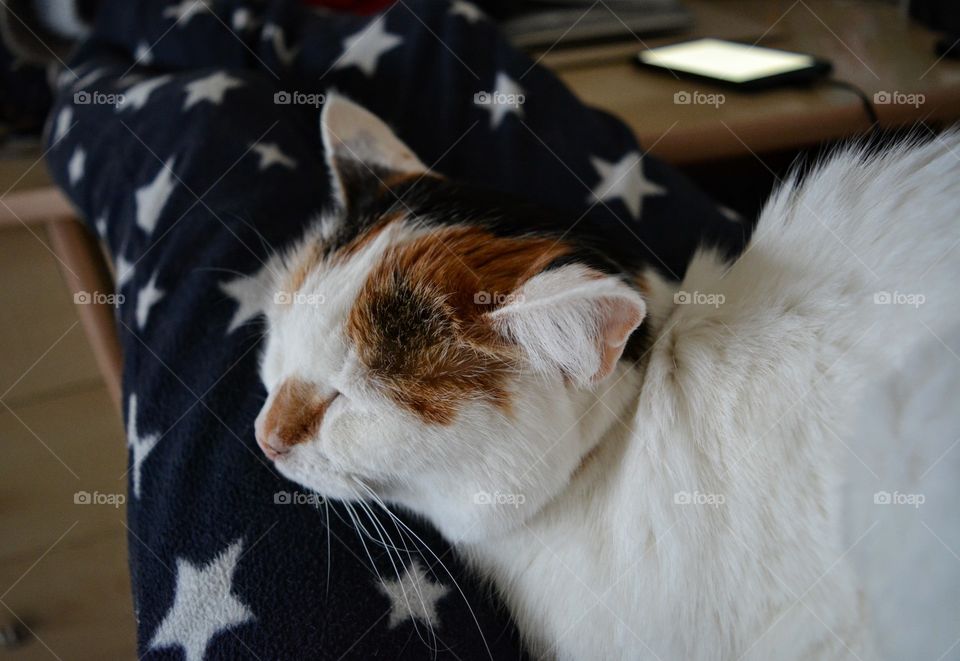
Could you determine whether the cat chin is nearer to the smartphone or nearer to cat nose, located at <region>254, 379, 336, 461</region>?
cat nose, located at <region>254, 379, 336, 461</region>

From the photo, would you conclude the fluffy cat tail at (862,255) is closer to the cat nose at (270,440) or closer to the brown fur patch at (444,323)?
the brown fur patch at (444,323)

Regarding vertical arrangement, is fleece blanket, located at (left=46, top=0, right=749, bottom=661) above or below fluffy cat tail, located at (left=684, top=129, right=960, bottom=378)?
below

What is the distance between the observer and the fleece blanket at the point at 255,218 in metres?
0.57

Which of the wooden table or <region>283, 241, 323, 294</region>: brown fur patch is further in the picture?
the wooden table

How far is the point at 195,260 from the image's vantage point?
0.78m

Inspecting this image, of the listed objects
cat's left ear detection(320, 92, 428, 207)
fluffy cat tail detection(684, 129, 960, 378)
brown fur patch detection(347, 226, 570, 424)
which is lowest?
brown fur patch detection(347, 226, 570, 424)

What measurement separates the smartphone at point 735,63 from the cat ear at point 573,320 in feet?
2.92

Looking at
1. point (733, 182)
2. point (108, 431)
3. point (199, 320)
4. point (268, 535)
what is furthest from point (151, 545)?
point (733, 182)

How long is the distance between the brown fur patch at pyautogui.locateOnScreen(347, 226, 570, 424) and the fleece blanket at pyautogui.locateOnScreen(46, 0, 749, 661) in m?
0.13

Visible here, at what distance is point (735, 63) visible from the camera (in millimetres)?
1221

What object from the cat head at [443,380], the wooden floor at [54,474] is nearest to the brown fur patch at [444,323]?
the cat head at [443,380]

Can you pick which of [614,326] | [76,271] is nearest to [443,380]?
[614,326]

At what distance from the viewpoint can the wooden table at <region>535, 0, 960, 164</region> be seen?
105cm

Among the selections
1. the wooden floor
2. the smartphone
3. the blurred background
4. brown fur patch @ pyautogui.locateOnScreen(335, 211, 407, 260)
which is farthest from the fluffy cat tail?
the wooden floor
